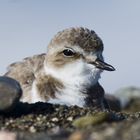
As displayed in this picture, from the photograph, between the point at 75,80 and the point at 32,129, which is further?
the point at 75,80

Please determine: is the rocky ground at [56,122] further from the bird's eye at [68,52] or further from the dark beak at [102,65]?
the bird's eye at [68,52]

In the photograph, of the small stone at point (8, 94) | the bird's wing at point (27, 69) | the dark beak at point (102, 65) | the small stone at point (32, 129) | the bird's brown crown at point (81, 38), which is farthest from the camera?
the bird's wing at point (27, 69)

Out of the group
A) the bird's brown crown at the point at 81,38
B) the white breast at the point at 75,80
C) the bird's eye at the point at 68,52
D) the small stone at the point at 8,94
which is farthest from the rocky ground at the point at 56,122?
the bird's eye at the point at 68,52

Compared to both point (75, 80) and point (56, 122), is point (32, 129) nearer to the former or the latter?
point (56, 122)

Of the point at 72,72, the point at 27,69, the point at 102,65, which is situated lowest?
the point at 27,69

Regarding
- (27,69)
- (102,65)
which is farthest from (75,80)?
(27,69)

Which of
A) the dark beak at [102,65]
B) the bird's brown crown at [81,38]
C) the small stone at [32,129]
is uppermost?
the bird's brown crown at [81,38]

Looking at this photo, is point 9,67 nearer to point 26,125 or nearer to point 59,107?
point 59,107
